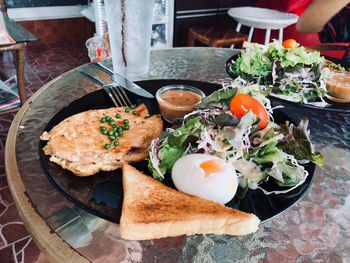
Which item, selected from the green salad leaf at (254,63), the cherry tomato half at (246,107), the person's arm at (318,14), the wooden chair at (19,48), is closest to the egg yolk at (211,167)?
the cherry tomato half at (246,107)

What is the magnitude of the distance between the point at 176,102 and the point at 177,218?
1.85 feet

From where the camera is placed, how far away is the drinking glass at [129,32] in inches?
55.0

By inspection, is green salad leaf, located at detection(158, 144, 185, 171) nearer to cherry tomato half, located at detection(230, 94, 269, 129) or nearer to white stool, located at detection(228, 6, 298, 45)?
cherry tomato half, located at detection(230, 94, 269, 129)

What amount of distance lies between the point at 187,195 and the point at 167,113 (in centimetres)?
43

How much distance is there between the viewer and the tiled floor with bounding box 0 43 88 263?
1.75m

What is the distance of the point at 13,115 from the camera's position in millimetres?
3016

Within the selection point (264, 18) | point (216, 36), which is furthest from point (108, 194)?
point (216, 36)

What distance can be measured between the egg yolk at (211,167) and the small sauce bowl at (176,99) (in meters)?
0.35

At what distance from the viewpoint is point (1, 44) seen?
8.21 ft

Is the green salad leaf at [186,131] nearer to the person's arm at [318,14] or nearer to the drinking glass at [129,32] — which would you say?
the drinking glass at [129,32]

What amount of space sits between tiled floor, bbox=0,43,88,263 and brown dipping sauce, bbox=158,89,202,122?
1117 mm

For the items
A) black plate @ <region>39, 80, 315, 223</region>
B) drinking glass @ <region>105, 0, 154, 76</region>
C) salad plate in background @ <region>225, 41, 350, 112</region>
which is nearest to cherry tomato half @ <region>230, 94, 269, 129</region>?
black plate @ <region>39, 80, 315, 223</region>

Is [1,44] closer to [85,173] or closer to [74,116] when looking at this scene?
[74,116]

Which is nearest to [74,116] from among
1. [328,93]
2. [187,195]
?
[187,195]
